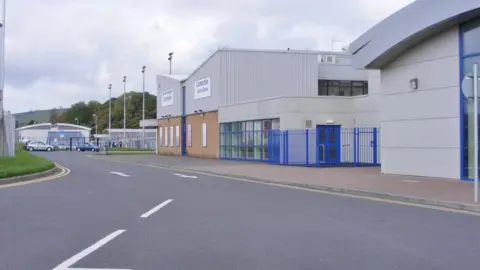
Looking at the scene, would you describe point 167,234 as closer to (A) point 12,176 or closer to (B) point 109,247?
(B) point 109,247

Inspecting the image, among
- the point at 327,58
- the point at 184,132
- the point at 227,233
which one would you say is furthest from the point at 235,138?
the point at 227,233

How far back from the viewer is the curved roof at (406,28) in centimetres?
1738

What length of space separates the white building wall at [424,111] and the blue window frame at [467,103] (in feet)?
0.64

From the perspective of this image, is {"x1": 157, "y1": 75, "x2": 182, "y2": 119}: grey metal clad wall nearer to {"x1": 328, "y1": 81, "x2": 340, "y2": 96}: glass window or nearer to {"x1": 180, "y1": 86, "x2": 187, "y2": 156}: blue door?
{"x1": 180, "y1": 86, "x2": 187, "y2": 156}: blue door

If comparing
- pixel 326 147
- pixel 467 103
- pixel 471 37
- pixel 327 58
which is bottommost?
pixel 326 147

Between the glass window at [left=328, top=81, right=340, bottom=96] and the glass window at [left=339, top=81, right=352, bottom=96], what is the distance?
326 millimetres

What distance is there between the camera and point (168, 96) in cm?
5341

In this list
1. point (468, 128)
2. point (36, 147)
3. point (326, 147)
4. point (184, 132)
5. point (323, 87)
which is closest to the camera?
point (468, 128)

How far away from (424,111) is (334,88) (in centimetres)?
2372

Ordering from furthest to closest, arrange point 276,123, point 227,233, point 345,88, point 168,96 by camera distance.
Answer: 1. point 168,96
2. point 345,88
3. point 276,123
4. point 227,233

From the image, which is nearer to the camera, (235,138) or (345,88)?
(235,138)

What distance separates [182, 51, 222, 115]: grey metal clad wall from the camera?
40.1 meters

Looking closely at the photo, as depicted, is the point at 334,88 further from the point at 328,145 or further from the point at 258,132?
the point at 328,145

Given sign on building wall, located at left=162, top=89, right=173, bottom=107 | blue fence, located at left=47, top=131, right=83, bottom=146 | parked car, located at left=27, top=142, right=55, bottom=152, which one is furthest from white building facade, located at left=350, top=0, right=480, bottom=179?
blue fence, located at left=47, top=131, right=83, bottom=146
